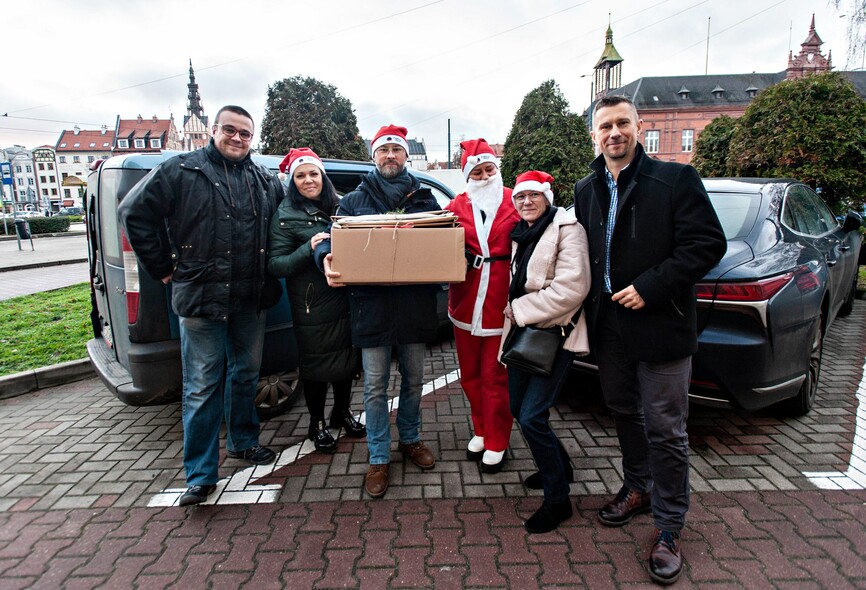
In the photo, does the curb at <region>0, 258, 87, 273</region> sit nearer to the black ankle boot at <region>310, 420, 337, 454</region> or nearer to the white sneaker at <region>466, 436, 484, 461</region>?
the black ankle boot at <region>310, 420, 337, 454</region>

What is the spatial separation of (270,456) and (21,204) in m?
85.2

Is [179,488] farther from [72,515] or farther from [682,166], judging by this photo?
[682,166]

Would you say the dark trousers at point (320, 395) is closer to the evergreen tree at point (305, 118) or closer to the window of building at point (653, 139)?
the evergreen tree at point (305, 118)

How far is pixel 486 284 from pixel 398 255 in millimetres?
607

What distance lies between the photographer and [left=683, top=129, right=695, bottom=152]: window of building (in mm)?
54800

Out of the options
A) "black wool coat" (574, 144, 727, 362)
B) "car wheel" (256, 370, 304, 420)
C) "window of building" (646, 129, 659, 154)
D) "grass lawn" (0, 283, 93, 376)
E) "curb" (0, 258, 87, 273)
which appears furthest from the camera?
"window of building" (646, 129, 659, 154)

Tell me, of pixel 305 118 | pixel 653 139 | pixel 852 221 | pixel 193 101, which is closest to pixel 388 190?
pixel 852 221

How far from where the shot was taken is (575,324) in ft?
8.00

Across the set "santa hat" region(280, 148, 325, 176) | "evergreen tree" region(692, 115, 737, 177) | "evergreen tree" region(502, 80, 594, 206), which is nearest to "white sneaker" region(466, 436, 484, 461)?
"santa hat" region(280, 148, 325, 176)

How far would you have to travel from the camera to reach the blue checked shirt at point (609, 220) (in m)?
2.25

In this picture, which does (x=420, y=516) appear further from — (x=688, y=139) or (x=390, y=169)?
(x=688, y=139)

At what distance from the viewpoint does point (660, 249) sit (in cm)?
→ 208

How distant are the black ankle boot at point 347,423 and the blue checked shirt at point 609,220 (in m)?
2.03

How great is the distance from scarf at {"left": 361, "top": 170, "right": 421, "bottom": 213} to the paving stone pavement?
1604 millimetres
